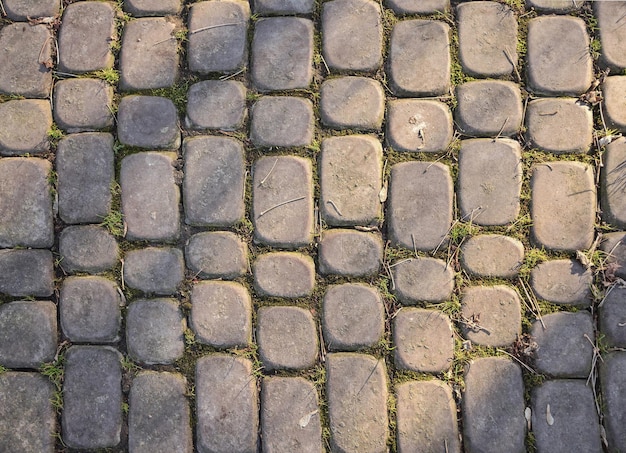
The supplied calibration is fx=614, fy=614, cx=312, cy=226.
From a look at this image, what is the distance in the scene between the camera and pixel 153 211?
2.22 metres

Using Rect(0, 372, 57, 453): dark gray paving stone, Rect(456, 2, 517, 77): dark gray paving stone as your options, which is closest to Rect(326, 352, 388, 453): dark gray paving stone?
Rect(0, 372, 57, 453): dark gray paving stone

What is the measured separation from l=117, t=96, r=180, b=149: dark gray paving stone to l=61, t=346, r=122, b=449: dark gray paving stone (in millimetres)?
762

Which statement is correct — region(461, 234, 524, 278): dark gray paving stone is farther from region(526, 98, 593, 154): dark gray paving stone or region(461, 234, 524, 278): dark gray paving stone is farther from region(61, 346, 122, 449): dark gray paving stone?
region(61, 346, 122, 449): dark gray paving stone

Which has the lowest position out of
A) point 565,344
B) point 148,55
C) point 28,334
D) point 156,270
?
point 28,334

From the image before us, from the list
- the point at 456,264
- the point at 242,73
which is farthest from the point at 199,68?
the point at 456,264

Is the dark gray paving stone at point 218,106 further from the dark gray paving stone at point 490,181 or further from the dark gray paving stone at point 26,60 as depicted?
the dark gray paving stone at point 490,181

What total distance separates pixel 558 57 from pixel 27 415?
2311 millimetres

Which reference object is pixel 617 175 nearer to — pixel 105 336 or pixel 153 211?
pixel 153 211

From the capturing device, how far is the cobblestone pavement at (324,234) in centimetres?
213

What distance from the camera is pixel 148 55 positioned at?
7.53 ft

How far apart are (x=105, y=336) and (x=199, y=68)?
1035 millimetres

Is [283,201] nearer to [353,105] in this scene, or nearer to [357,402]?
[353,105]

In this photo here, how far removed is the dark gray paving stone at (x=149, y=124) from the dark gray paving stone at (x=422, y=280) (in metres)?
0.94

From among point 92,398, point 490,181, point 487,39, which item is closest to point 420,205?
point 490,181
